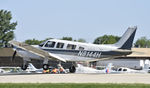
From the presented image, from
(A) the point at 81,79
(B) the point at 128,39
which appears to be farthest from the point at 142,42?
(A) the point at 81,79

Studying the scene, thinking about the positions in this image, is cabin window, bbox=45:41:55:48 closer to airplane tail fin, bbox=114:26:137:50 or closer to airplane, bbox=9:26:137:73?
airplane, bbox=9:26:137:73

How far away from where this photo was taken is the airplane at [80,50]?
1291 inches

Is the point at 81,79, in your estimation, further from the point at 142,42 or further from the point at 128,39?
the point at 142,42

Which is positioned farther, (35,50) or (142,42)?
(142,42)

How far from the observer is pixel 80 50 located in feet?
109

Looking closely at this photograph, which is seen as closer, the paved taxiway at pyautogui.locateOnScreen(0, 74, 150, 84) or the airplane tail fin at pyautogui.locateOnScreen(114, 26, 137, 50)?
the paved taxiway at pyautogui.locateOnScreen(0, 74, 150, 84)

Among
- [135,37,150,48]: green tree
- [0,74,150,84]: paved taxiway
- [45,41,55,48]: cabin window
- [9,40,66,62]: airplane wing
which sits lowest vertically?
[0,74,150,84]: paved taxiway

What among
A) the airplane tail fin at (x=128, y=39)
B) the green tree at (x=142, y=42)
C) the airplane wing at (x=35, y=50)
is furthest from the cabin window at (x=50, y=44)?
the green tree at (x=142, y=42)

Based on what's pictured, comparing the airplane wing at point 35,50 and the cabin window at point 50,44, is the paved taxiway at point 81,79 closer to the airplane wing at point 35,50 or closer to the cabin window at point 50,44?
the airplane wing at point 35,50

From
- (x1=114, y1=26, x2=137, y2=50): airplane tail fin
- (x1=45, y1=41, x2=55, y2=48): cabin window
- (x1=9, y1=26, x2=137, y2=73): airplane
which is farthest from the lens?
(x1=45, y1=41, x2=55, y2=48): cabin window

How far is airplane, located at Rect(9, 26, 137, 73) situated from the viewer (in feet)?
A: 108

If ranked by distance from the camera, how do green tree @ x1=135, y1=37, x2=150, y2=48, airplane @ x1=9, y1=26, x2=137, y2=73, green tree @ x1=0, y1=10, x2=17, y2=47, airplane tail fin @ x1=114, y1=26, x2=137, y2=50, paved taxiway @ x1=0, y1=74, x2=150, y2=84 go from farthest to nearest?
1. green tree @ x1=135, y1=37, x2=150, y2=48
2. green tree @ x1=0, y1=10, x2=17, y2=47
3. airplane tail fin @ x1=114, y1=26, x2=137, y2=50
4. airplane @ x1=9, y1=26, x2=137, y2=73
5. paved taxiway @ x1=0, y1=74, x2=150, y2=84

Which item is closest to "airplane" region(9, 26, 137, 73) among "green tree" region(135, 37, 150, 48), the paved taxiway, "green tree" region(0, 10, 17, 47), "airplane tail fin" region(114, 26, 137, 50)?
"airplane tail fin" region(114, 26, 137, 50)

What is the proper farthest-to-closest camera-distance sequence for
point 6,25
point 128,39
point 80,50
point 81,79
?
point 6,25 → point 128,39 → point 80,50 → point 81,79
